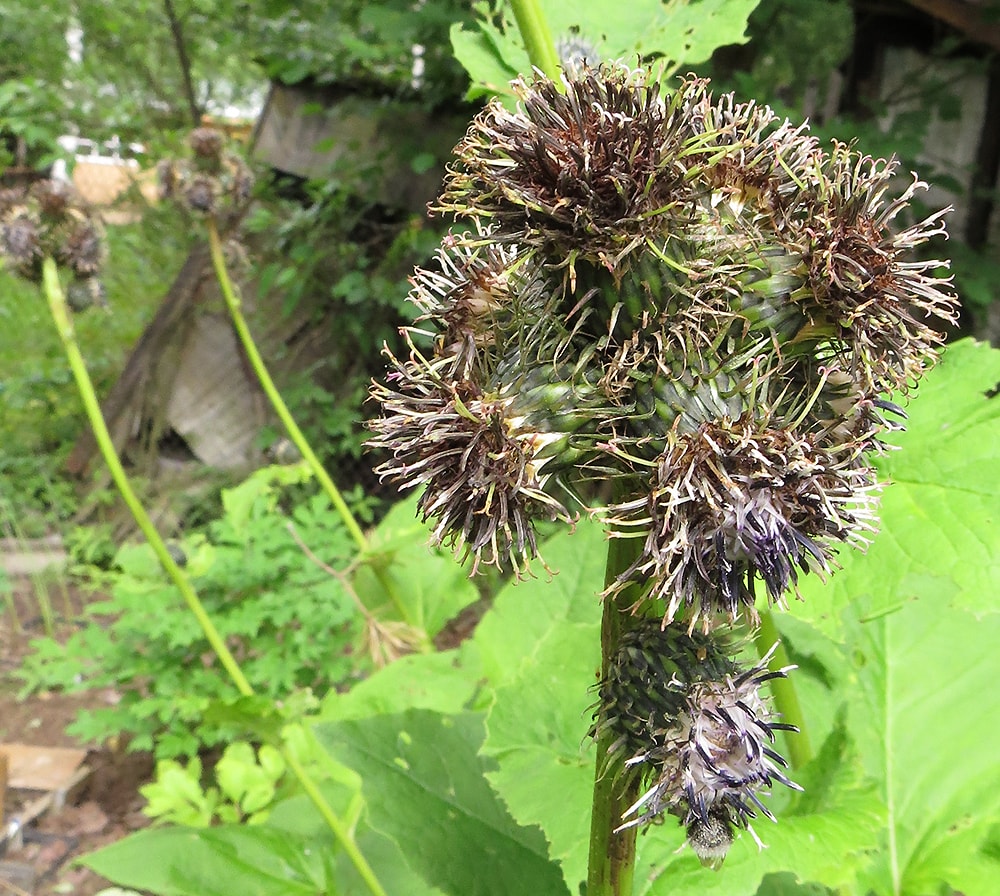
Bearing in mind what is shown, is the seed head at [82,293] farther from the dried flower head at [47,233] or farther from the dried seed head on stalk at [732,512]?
the dried seed head on stalk at [732,512]

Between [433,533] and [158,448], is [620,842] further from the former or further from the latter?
[158,448]

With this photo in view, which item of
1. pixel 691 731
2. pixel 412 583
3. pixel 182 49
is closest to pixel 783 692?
pixel 691 731

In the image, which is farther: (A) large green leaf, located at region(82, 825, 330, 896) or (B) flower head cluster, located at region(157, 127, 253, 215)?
(B) flower head cluster, located at region(157, 127, 253, 215)

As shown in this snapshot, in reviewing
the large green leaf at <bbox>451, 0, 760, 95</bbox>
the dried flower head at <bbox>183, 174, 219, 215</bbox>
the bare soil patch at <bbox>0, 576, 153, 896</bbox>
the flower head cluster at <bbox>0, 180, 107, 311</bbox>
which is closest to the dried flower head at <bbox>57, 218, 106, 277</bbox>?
the flower head cluster at <bbox>0, 180, 107, 311</bbox>

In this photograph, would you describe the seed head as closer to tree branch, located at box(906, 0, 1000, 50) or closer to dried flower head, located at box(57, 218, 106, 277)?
dried flower head, located at box(57, 218, 106, 277)

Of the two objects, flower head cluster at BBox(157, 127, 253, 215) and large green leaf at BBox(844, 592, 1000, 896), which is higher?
flower head cluster at BBox(157, 127, 253, 215)

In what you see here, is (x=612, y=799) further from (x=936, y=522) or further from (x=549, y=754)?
(x=936, y=522)

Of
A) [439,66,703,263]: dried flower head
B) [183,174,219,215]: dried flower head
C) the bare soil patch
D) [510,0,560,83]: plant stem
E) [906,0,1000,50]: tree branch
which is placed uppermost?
[906,0,1000,50]: tree branch
